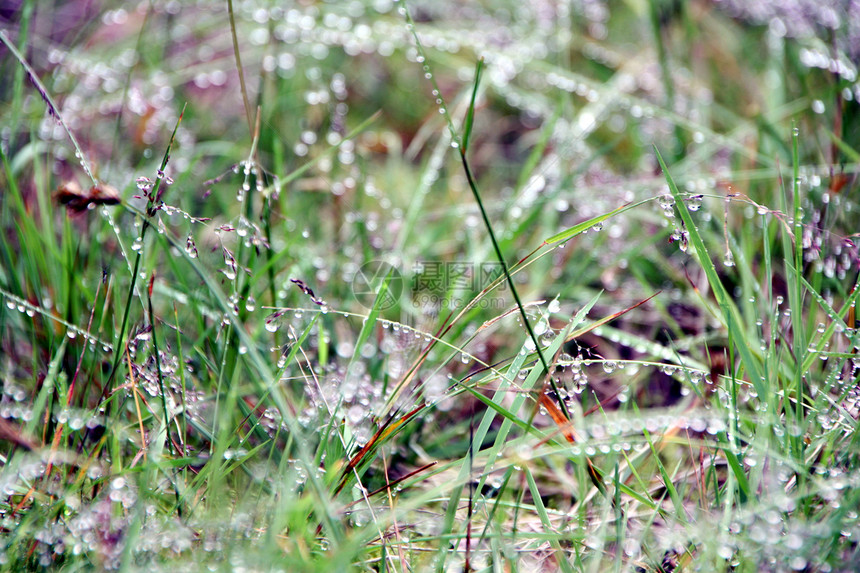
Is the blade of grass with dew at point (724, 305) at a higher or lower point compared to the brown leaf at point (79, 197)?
lower

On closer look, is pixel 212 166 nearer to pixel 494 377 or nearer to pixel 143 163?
pixel 143 163

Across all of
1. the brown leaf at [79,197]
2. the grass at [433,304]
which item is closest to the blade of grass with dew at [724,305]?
the grass at [433,304]

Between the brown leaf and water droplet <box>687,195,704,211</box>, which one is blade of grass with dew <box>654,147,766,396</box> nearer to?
water droplet <box>687,195,704,211</box>

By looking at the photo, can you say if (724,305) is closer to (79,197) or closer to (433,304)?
(433,304)

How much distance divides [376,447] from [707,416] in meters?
0.51

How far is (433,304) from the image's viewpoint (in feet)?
4.75

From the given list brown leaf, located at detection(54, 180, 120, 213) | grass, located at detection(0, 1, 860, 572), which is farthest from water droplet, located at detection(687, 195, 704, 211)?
brown leaf, located at detection(54, 180, 120, 213)

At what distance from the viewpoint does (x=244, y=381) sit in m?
1.19

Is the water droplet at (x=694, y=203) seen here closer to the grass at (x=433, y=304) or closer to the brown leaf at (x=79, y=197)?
the grass at (x=433, y=304)

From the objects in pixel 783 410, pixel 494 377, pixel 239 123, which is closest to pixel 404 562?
pixel 494 377

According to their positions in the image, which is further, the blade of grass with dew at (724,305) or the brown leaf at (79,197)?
the blade of grass with dew at (724,305)

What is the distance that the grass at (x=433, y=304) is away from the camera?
2.87 ft

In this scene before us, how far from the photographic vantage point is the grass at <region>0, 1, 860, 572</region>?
2.87 ft

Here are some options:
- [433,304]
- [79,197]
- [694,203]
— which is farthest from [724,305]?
[79,197]
